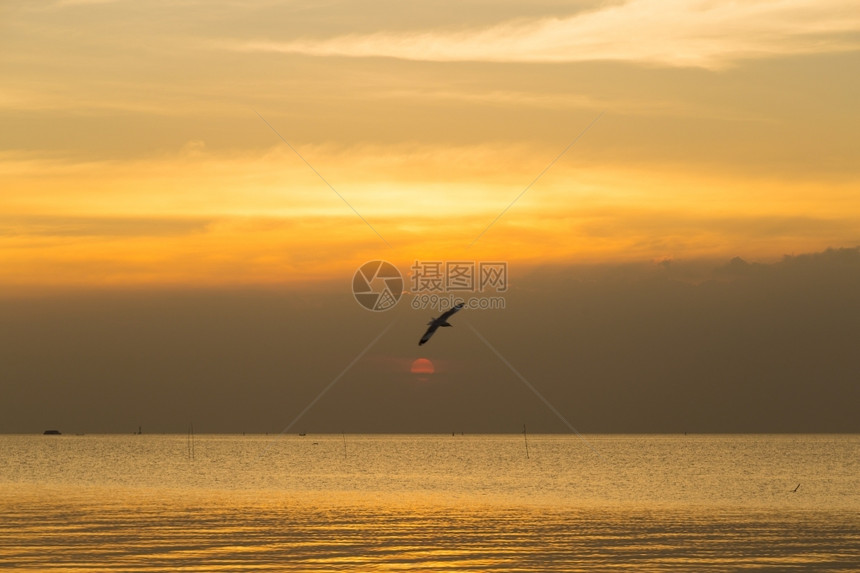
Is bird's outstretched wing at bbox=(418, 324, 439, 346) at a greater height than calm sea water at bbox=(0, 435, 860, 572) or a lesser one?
greater

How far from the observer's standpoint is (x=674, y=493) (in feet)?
272

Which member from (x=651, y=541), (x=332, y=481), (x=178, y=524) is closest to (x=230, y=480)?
(x=332, y=481)

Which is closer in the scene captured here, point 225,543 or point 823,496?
point 225,543

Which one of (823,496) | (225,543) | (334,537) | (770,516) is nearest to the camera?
(225,543)

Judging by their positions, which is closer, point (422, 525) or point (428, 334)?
point (428, 334)

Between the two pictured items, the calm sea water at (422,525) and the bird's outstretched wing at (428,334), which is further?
the bird's outstretched wing at (428,334)

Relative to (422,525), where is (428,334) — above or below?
above

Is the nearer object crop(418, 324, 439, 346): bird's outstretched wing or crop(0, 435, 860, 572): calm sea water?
crop(0, 435, 860, 572): calm sea water

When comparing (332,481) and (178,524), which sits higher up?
(332,481)

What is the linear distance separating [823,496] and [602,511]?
83.9 ft

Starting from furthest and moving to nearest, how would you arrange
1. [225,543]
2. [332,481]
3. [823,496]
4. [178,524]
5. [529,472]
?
[529,472]
[332,481]
[823,496]
[178,524]
[225,543]

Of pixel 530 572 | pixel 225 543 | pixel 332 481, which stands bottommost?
pixel 530 572

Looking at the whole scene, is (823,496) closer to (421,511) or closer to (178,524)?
(421,511)

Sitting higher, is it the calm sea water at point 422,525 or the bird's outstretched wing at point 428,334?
the bird's outstretched wing at point 428,334
